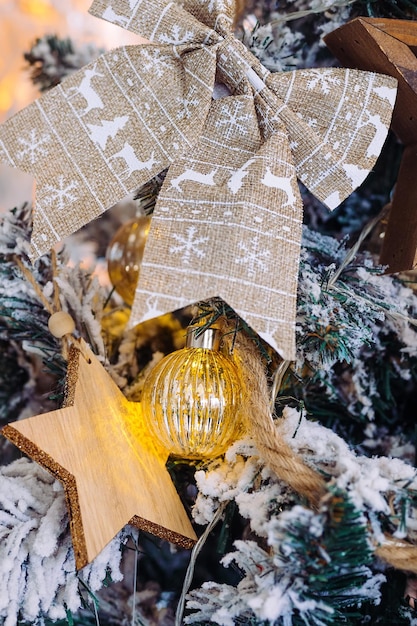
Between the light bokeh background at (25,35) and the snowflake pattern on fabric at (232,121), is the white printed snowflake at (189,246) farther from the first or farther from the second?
the light bokeh background at (25,35)

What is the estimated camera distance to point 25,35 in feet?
3.51

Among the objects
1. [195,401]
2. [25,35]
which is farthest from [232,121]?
[25,35]

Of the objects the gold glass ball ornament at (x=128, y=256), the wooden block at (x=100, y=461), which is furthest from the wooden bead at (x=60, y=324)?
the gold glass ball ornament at (x=128, y=256)

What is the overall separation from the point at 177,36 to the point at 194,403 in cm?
31

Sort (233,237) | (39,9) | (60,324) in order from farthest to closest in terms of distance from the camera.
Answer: (39,9), (60,324), (233,237)

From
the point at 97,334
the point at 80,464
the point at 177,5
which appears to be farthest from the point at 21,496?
the point at 177,5

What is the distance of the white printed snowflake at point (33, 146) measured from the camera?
1.61ft

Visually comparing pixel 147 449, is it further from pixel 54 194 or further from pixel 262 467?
pixel 54 194

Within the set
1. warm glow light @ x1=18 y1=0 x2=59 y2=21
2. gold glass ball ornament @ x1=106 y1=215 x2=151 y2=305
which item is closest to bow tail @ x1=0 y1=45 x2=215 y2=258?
gold glass ball ornament @ x1=106 y1=215 x2=151 y2=305

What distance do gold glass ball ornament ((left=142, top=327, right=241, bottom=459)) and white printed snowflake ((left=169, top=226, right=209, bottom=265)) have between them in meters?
0.11

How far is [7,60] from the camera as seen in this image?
1083 mm

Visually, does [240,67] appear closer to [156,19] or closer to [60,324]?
[156,19]

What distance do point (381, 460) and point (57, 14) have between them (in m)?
0.96

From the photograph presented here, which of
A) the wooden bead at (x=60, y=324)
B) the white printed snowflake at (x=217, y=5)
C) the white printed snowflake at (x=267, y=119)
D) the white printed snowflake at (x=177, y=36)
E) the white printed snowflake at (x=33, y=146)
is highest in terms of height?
the white printed snowflake at (x=217, y=5)
